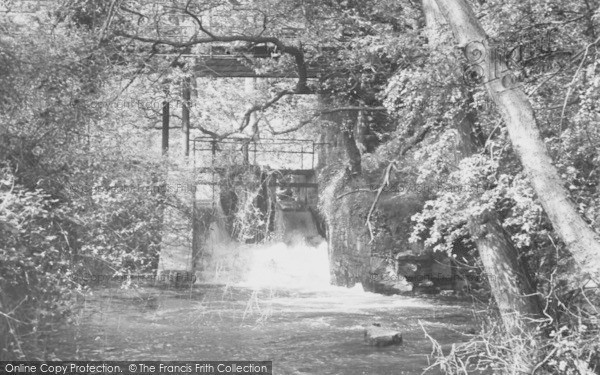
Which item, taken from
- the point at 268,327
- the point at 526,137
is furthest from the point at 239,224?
the point at 526,137

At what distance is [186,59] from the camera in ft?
53.8

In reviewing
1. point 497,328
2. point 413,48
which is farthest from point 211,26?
point 497,328

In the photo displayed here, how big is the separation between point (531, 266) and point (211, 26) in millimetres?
10472

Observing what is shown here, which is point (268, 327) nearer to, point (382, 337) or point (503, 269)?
point (382, 337)

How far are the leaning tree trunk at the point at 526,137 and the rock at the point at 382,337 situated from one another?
5235 millimetres

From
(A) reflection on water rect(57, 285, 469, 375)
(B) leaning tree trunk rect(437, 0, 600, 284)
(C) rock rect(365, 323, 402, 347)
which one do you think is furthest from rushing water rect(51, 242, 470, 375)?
(B) leaning tree trunk rect(437, 0, 600, 284)

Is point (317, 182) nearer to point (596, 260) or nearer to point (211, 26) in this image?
point (211, 26)

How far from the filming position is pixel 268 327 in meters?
12.2

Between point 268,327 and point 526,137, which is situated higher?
point 526,137

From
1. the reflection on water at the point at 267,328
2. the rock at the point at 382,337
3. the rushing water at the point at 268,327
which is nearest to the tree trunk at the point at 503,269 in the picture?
the rushing water at the point at 268,327

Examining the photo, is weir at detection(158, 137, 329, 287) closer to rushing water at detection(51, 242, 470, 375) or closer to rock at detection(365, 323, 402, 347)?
rushing water at detection(51, 242, 470, 375)

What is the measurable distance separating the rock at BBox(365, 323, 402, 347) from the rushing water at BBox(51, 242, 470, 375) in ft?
0.64

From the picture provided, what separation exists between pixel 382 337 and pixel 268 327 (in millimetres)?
2433

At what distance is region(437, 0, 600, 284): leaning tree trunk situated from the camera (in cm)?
575
